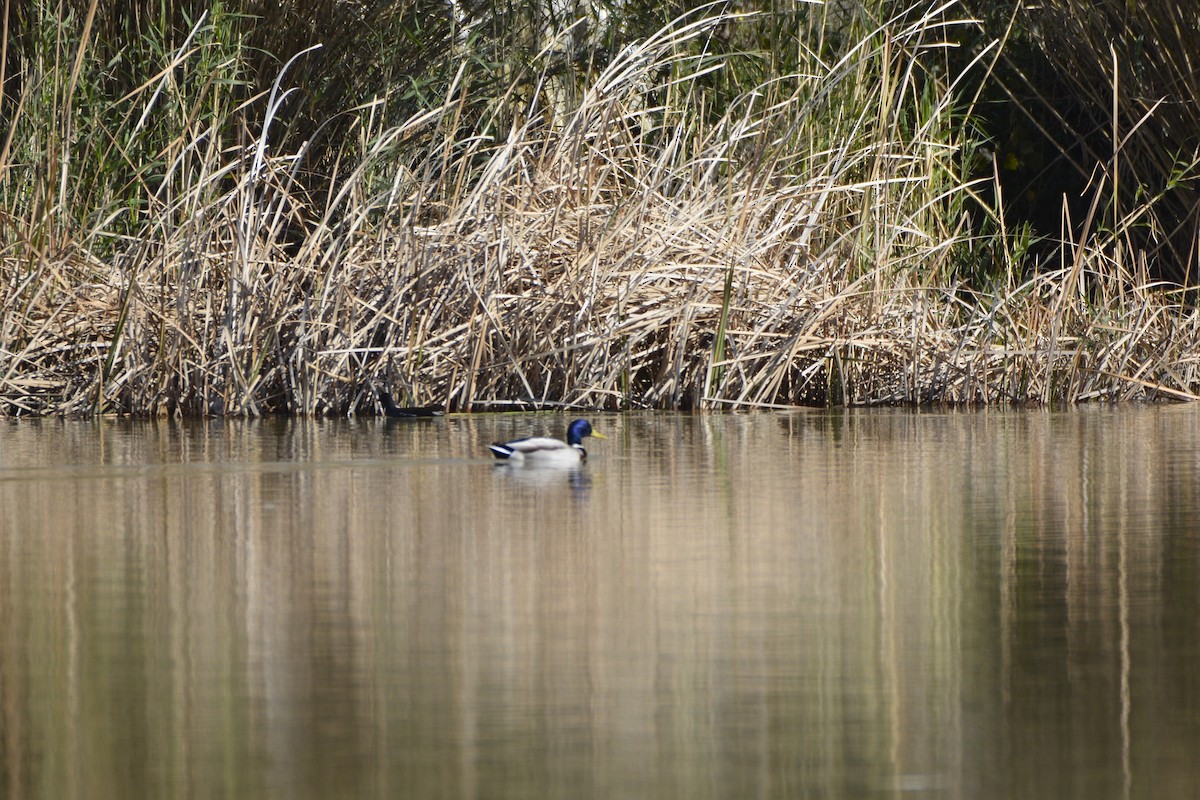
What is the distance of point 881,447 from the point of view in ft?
28.1

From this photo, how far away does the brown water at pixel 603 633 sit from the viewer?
3.08 meters

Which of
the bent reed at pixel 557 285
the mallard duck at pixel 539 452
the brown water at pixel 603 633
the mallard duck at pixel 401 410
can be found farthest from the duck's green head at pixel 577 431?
the bent reed at pixel 557 285

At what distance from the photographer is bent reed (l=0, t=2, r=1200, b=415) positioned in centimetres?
1077

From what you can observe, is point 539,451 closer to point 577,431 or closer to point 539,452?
point 539,452

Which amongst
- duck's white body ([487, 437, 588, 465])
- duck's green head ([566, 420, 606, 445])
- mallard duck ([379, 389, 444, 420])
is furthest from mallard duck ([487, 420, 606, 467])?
mallard duck ([379, 389, 444, 420])

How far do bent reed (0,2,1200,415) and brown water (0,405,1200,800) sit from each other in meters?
3.24

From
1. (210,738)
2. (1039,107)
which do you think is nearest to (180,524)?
(210,738)

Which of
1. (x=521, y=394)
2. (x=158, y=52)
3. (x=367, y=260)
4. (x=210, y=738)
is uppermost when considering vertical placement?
(x=158, y=52)

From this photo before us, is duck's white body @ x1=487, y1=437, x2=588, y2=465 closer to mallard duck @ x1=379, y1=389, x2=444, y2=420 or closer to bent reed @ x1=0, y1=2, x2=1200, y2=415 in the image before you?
mallard duck @ x1=379, y1=389, x2=444, y2=420

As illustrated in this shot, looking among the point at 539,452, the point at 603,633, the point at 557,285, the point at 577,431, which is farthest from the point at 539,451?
the point at 603,633

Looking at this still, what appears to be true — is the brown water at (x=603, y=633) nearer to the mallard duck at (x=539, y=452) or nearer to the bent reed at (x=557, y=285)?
the mallard duck at (x=539, y=452)

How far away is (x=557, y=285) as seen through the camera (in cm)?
1089

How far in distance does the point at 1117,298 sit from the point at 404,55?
4.98 metres

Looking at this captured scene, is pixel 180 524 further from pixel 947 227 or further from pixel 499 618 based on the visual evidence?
pixel 947 227
